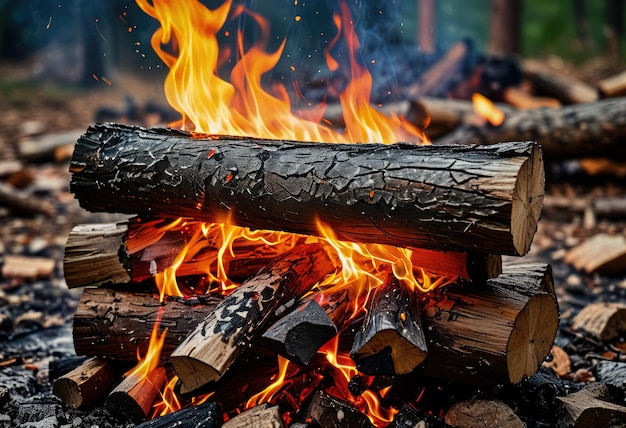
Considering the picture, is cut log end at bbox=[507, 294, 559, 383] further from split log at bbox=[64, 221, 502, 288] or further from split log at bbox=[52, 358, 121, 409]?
split log at bbox=[52, 358, 121, 409]

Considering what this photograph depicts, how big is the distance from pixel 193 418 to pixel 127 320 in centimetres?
73

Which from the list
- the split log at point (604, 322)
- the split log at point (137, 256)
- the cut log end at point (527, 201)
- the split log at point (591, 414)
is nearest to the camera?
the cut log end at point (527, 201)

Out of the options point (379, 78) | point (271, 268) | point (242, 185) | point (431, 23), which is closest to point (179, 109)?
point (242, 185)

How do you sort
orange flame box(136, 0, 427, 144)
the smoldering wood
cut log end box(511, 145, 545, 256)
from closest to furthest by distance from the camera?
cut log end box(511, 145, 545, 256) < orange flame box(136, 0, 427, 144) < the smoldering wood

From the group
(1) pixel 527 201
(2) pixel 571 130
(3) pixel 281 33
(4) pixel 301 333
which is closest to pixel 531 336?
(1) pixel 527 201

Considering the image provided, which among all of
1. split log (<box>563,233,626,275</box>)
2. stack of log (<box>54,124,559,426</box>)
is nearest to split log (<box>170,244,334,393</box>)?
stack of log (<box>54,124,559,426</box>)

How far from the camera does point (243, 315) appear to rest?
2.67 metres

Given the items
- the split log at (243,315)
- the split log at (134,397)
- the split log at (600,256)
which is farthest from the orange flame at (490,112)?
the split log at (134,397)

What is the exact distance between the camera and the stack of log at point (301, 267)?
248cm

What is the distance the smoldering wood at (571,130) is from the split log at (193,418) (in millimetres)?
5128

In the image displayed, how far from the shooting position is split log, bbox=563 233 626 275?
5.01 metres

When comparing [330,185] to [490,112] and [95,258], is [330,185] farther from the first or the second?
[490,112]

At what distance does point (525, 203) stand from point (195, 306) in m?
1.65

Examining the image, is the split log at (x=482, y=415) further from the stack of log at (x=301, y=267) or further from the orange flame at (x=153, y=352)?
the orange flame at (x=153, y=352)
